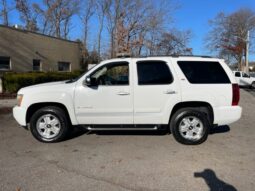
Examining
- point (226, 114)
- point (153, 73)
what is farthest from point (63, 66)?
point (226, 114)

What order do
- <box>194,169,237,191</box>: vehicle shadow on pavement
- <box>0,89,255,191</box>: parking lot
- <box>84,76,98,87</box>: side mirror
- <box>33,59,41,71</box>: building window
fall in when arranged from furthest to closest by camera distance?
<box>33,59,41,71</box>: building window < <box>84,76,98,87</box>: side mirror < <box>0,89,255,191</box>: parking lot < <box>194,169,237,191</box>: vehicle shadow on pavement

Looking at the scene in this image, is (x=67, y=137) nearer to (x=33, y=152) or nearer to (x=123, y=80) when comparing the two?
(x=33, y=152)

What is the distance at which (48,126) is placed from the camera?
637cm

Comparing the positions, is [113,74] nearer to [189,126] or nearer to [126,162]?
[189,126]

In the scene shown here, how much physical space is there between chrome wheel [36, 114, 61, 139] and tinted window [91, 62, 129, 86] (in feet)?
4.28

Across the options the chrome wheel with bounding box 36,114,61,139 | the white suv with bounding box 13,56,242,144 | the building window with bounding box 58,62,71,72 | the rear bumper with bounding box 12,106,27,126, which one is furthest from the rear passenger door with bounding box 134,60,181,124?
the building window with bounding box 58,62,71,72

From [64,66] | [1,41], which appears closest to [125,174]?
[1,41]

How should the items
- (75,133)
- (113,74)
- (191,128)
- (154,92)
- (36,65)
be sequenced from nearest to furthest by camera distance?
(154,92) < (191,128) < (113,74) < (75,133) < (36,65)

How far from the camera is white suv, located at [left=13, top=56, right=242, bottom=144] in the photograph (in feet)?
20.1

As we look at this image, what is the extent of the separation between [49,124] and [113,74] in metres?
1.79

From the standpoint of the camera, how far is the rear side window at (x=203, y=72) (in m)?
6.20

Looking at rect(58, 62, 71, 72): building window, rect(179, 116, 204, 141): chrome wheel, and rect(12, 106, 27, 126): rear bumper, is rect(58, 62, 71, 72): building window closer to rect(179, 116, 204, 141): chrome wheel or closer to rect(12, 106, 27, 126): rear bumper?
rect(12, 106, 27, 126): rear bumper

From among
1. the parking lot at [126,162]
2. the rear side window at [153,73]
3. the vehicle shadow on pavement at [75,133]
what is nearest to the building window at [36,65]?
the parking lot at [126,162]

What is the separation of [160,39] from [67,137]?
84.4ft
